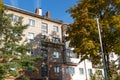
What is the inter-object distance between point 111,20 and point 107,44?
3286 millimetres

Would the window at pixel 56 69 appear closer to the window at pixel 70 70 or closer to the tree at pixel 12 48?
the window at pixel 70 70

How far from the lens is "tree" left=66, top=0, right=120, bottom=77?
31.4 metres

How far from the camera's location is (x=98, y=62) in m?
33.5

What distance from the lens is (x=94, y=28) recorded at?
3231cm

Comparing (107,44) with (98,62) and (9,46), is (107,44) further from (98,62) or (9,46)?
(9,46)

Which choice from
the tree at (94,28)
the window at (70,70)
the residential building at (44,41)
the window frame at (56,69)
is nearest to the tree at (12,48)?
the tree at (94,28)

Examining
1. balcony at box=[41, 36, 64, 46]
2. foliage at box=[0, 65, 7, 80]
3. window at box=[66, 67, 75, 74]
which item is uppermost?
balcony at box=[41, 36, 64, 46]

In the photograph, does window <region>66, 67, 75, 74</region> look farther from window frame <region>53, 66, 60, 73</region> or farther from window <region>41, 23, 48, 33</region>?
window <region>41, 23, 48, 33</region>

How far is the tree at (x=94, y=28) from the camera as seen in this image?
103 ft

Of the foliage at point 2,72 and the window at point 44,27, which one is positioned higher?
the window at point 44,27

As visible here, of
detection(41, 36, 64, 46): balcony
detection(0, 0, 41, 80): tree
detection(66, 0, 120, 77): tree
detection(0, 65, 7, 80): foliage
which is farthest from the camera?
detection(41, 36, 64, 46): balcony

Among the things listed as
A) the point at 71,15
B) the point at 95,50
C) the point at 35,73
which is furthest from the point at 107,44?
the point at 35,73

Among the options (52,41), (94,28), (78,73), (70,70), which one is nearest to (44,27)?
(52,41)

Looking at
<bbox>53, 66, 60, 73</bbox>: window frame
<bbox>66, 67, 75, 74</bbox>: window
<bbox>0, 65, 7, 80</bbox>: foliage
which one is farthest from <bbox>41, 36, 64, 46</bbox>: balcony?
<bbox>0, 65, 7, 80</bbox>: foliage
